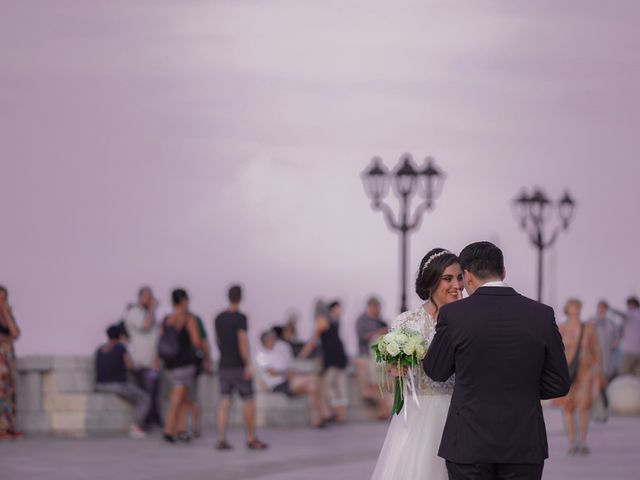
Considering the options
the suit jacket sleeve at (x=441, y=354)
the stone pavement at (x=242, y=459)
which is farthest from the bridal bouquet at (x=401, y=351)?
the stone pavement at (x=242, y=459)

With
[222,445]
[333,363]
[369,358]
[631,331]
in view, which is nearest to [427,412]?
[222,445]

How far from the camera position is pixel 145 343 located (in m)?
18.4

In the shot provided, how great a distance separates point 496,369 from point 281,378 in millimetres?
13829

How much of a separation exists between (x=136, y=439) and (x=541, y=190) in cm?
1526

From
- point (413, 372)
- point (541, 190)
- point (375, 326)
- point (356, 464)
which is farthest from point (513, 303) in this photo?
point (541, 190)

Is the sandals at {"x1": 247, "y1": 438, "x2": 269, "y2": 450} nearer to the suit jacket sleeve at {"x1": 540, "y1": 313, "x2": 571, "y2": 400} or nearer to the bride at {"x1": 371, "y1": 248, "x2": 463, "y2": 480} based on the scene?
the bride at {"x1": 371, "y1": 248, "x2": 463, "y2": 480}

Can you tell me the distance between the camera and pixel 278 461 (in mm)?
14898

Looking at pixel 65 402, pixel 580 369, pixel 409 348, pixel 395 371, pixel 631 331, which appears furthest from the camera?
pixel 631 331

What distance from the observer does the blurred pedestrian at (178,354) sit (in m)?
17.0

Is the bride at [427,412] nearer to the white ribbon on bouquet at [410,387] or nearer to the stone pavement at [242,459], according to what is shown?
the white ribbon on bouquet at [410,387]

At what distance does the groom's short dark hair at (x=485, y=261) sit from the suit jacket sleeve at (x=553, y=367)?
33 centimetres

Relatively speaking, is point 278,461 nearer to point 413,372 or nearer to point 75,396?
point 75,396

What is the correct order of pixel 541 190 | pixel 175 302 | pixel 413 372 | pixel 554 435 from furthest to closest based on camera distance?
pixel 541 190
pixel 554 435
pixel 175 302
pixel 413 372

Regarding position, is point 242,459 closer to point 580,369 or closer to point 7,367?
point 7,367
